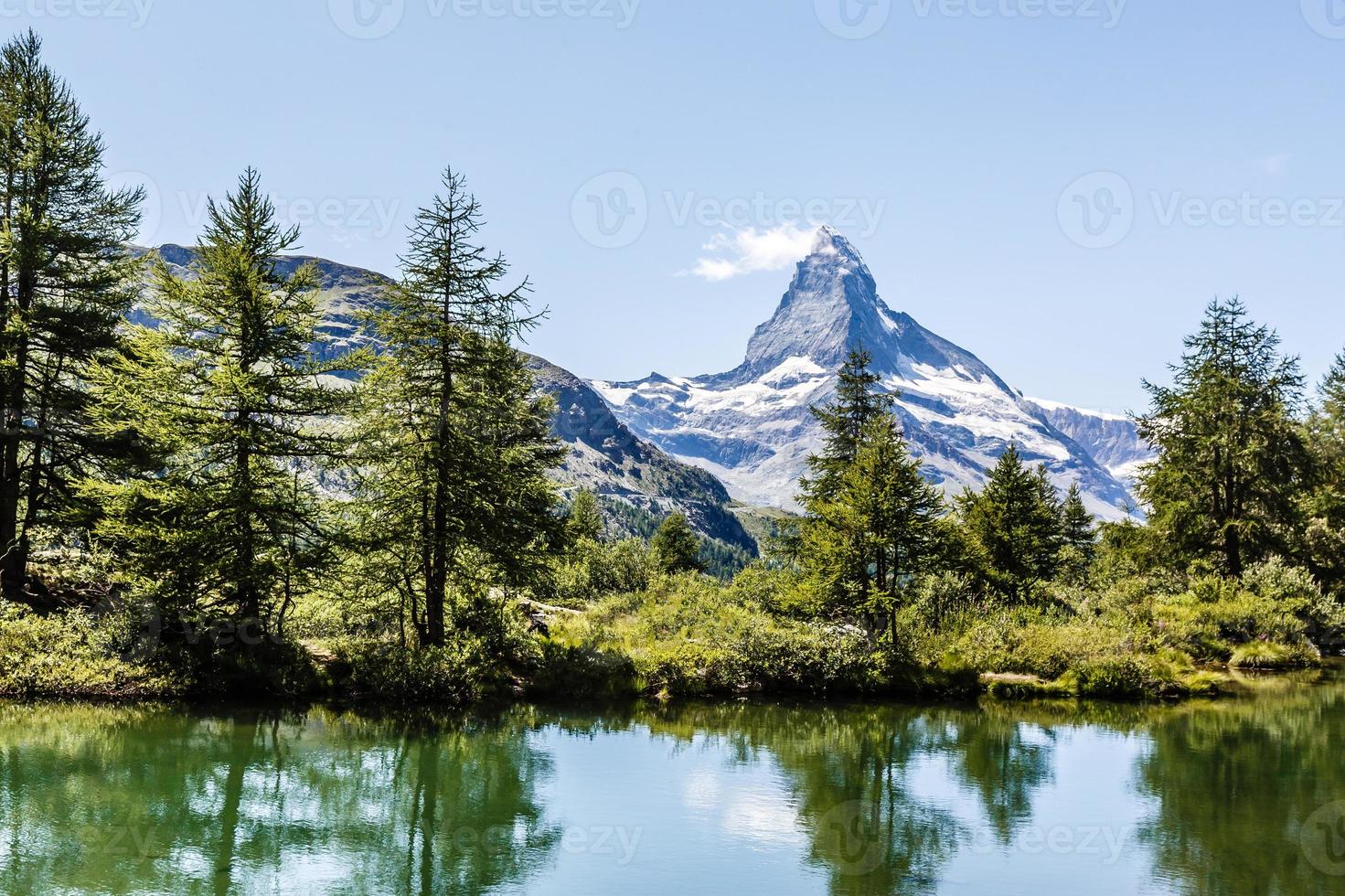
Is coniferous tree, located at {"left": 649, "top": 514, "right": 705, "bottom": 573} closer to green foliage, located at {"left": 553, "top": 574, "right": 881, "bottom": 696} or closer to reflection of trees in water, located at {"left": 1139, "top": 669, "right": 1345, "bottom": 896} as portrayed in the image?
green foliage, located at {"left": 553, "top": 574, "right": 881, "bottom": 696}

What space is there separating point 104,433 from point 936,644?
28572mm

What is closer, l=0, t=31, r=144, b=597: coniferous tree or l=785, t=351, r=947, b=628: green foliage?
l=0, t=31, r=144, b=597: coniferous tree

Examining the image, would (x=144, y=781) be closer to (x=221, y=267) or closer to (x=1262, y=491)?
(x=221, y=267)

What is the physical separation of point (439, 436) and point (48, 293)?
14112mm

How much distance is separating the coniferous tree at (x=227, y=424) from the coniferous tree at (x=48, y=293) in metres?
3.12

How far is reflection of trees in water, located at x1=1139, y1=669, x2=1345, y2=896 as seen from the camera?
1434cm

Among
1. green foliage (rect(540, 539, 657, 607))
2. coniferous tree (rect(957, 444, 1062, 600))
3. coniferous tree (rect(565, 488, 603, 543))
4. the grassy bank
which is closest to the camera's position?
the grassy bank

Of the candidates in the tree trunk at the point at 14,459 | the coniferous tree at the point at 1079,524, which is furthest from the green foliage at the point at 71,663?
the coniferous tree at the point at 1079,524

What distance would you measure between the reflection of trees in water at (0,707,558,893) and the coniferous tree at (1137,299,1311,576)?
124ft

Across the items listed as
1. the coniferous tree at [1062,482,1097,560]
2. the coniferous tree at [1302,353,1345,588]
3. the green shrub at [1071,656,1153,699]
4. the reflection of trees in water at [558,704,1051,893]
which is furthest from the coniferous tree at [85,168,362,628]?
the coniferous tree at [1062,482,1097,560]

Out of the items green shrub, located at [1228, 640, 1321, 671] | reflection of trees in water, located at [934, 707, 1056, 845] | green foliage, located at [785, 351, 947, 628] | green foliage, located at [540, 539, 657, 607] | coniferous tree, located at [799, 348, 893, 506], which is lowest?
reflection of trees in water, located at [934, 707, 1056, 845]

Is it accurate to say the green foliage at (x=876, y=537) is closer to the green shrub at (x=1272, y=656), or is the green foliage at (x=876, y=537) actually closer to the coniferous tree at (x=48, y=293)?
the green shrub at (x=1272, y=656)

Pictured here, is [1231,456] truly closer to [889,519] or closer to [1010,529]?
[1010,529]

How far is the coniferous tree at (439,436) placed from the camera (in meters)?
26.0
